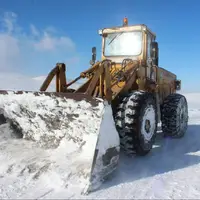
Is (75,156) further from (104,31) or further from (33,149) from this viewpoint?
(104,31)

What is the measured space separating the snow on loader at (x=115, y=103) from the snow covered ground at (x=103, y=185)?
0.65 feet

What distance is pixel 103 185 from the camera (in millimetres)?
3258

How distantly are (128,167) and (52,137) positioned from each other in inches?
49.1

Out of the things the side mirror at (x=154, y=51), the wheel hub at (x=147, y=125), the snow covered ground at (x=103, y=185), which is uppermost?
the side mirror at (x=154, y=51)

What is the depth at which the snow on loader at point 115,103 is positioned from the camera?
3.48 m

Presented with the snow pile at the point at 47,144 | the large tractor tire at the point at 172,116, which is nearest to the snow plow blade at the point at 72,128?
the snow pile at the point at 47,144

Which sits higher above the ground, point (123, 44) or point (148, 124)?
point (123, 44)

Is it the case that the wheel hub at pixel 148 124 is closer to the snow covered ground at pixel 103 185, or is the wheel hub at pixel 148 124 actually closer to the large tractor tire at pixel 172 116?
the snow covered ground at pixel 103 185

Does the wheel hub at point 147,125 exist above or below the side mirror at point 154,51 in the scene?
below

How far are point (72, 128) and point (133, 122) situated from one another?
2.95ft

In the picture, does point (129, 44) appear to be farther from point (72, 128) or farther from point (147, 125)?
point (72, 128)

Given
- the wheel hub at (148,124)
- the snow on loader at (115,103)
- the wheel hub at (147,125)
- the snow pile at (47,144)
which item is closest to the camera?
the snow pile at (47,144)

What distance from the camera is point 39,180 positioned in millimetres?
3293

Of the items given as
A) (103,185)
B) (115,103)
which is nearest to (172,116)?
(115,103)
